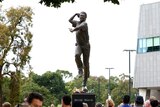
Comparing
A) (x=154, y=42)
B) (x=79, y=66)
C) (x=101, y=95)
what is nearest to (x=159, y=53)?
(x=154, y=42)

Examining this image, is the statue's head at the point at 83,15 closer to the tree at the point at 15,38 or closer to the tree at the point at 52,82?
the tree at the point at 15,38

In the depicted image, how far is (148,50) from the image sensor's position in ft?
242

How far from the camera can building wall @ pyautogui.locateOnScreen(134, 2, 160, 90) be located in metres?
72.7

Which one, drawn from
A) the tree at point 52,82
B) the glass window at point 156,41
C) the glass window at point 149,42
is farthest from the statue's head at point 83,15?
the tree at point 52,82

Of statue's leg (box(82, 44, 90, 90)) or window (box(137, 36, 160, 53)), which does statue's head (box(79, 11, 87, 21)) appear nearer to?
statue's leg (box(82, 44, 90, 90))

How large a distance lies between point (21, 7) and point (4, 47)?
164 inches

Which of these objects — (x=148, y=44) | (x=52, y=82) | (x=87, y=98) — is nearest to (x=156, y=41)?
(x=148, y=44)

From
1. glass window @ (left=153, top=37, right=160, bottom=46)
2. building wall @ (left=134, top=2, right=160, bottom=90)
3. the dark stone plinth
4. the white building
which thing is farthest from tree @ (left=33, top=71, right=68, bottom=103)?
the dark stone plinth

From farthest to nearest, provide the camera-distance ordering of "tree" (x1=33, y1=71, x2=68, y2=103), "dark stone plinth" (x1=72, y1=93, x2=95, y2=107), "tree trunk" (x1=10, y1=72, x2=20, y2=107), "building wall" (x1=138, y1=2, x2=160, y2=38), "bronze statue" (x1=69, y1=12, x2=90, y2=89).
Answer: "tree" (x1=33, y1=71, x2=68, y2=103)
"building wall" (x1=138, y1=2, x2=160, y2=38)
"tree trunk" (x1=10, y1=72, x2=20, y2=107)
"bronze statue" (x1=69, y1=12, x2=90, y2=89)
"dark stone plinth" (x1=72, y1=93, x2=95, y2=107)

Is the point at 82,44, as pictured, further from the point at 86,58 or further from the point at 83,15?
the point at 83,15

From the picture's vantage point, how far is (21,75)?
58531mm

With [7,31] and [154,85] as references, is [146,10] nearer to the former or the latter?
[154,85]

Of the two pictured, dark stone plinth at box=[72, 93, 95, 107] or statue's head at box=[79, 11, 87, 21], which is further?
statue's head at box=[79, 11, 87, 21]

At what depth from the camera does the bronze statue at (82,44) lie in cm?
1889
